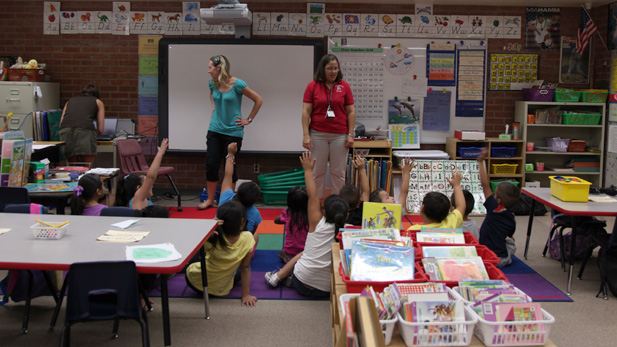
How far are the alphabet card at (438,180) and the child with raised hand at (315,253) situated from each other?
9.83 feet

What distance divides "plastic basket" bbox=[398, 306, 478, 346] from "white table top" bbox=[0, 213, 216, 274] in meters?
1.06

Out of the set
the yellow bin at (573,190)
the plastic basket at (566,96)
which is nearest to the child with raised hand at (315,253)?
the yellow bin at (573,190)

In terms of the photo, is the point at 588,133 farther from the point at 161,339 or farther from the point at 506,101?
the point at 161,339

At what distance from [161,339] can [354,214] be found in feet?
5.28

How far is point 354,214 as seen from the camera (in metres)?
4.29

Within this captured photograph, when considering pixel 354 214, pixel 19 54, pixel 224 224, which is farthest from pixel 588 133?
pixel 19 54

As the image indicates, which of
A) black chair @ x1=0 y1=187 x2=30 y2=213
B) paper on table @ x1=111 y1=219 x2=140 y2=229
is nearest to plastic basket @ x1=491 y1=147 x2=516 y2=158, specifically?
paper on table @ x1=111 y1=219 x2=140 y2=229

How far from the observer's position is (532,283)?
14.3 feet

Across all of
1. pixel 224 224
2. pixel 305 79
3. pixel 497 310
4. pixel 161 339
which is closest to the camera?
pixel 497 310

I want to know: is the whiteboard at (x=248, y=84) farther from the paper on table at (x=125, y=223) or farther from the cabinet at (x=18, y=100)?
the paper on table at (x=125, y=223)

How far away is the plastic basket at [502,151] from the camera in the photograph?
724cm

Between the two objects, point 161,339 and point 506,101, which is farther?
point 506,101

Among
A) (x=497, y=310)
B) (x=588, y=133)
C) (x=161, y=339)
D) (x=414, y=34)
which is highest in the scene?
(x=414, y=34)

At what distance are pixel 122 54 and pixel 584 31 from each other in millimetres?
5832
